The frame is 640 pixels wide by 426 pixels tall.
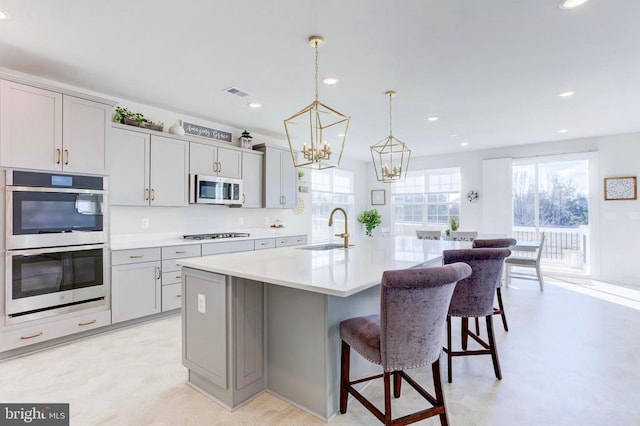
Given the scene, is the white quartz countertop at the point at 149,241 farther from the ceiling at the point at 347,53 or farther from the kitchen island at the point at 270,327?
the ceiling at the point at 347,53

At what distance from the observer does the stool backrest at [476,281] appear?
2.21 metres

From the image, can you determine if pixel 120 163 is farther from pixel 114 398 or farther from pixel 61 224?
pixel 114 398

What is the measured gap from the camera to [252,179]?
4.98m

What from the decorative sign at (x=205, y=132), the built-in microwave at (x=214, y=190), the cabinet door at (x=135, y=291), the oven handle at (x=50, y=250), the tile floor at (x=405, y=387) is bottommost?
the tile floor at (x=405, y=387)

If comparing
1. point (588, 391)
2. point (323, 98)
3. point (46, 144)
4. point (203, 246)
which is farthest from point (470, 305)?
point (46, 144)

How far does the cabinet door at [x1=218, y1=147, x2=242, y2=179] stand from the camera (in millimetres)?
4508

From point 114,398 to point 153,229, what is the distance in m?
2.33

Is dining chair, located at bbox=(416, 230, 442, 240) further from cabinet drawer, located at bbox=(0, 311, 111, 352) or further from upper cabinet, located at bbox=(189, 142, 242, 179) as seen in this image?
cabinet drawer, located at bbox=(0, 311, 111, 352)

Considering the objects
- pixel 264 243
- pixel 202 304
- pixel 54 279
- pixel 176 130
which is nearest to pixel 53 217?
pixel 54 279

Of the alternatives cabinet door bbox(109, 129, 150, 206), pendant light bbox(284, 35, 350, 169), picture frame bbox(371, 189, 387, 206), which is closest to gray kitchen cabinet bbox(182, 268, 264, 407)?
pendant light bbox(284, 35, 350, 169)

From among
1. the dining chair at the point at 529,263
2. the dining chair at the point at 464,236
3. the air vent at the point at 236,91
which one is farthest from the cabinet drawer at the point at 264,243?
the dining chair at the point at 529,263

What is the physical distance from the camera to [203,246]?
3930 mm

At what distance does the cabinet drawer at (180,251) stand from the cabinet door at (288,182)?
75.0 inches

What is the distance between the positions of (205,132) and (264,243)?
1840 millimetres
